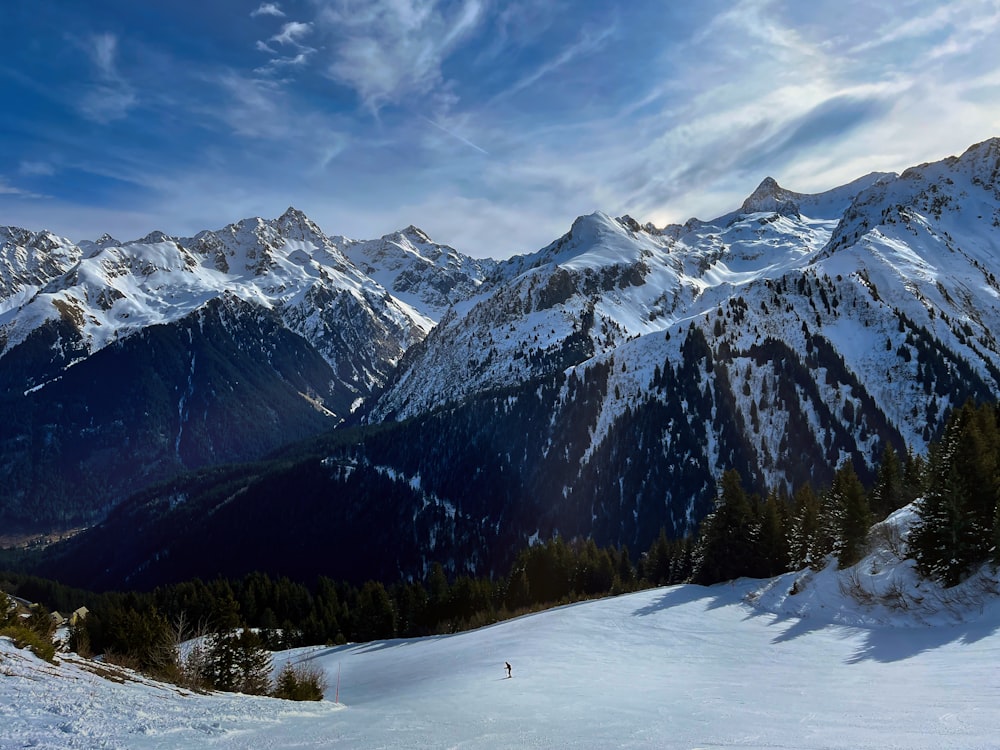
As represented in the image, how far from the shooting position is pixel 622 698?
26672mm

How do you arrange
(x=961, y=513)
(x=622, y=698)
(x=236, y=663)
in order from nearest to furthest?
(x=622, y=698) < (x=236, y=663) < (x=961, y=513)

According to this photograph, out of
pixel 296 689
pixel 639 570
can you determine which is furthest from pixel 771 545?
pixel 296 689

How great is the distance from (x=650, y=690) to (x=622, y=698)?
268 centimetres

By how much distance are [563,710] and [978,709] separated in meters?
13.8

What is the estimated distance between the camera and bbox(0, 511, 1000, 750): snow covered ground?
1714 centimetres

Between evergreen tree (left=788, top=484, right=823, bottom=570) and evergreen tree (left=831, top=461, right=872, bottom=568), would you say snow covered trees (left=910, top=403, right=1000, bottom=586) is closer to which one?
evergreen tree (left=831, top=461, right=872, bottom=568)

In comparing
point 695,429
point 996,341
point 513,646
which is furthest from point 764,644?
point 996,341

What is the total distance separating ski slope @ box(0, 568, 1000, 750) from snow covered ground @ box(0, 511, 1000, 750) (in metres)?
0.10

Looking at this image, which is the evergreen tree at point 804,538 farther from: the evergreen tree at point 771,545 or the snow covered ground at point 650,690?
the snow covered ground at point 650,690

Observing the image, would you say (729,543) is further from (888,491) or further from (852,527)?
(852,527)

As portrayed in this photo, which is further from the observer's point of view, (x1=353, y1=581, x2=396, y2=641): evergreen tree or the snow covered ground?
(x1=353, y1=581, x2=396, y2=641): evergreen tree

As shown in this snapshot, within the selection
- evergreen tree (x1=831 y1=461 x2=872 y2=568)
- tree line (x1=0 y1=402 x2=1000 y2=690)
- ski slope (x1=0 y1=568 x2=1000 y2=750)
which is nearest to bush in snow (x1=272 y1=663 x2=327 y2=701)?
tree line (x1=0 y1=402 x2=1000 y2=690)

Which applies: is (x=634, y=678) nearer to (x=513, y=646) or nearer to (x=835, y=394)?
(x=513, y=646)

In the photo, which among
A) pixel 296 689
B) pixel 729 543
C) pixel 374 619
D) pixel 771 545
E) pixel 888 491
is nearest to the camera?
pixel 296 689
